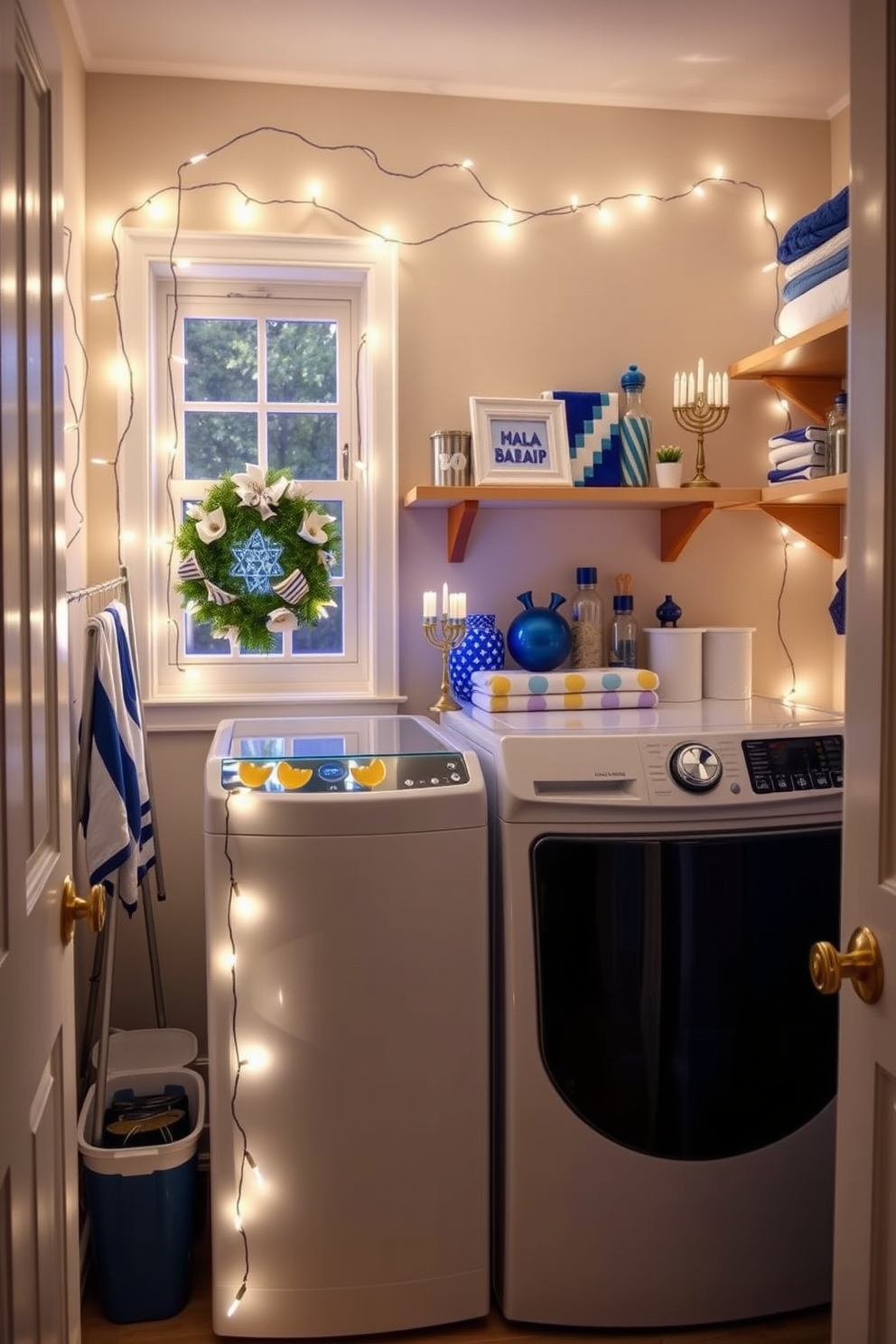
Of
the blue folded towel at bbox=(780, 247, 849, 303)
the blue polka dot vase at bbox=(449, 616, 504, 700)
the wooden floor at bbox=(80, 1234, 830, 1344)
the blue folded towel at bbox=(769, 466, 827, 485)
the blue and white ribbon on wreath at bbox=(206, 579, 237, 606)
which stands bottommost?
the wooden floor at bbox=(80, 1234, 830, 1344)

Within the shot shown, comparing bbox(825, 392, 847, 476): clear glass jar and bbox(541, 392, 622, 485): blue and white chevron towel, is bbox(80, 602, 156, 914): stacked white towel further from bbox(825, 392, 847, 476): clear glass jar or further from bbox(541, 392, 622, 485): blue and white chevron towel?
bbox(825, 392, 847, 476): clear glass jar

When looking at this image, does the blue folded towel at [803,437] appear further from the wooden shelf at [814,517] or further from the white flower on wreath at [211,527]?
the white flower on wreath at [211,527]

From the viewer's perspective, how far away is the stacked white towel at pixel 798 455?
253cm

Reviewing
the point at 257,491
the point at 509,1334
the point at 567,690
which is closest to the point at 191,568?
the point at 257,491

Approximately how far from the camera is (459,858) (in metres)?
2.04

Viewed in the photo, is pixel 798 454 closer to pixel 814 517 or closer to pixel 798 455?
pixel 798 455

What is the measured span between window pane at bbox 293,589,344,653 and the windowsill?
5.5 inches

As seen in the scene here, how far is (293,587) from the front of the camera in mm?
2652

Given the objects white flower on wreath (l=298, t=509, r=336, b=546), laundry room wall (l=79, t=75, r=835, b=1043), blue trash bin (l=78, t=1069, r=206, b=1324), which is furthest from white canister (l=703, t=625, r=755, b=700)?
blue trash bin (l=78, t=1069, r=206, b=1324)

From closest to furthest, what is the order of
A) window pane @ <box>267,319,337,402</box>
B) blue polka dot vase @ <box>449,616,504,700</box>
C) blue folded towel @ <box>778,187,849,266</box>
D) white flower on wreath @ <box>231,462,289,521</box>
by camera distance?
1. blue folded towel @ <box>778,187,849,266</box>
2. white flower on wreath @ <box>231,462,289,521</box>
3. blue polka dot vase @ <box>449,616,504,700</box>
4. window pane @ <box>267,319,337,402</box>

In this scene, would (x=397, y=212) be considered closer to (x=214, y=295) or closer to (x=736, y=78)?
(x=214, y=295)

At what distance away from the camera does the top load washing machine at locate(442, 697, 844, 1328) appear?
2.06 metres

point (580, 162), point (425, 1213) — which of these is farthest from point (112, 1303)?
point (580, 162)

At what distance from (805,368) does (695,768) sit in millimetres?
1180
